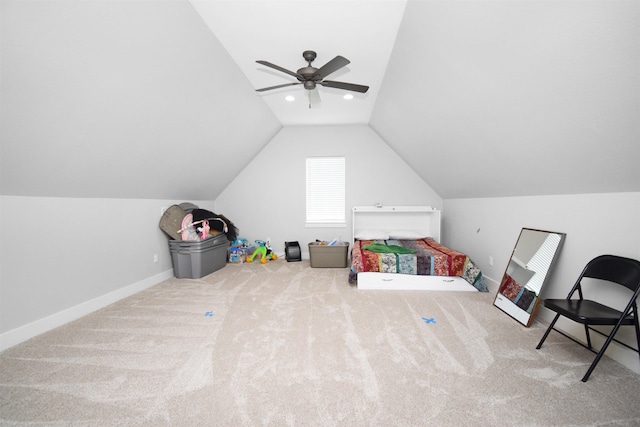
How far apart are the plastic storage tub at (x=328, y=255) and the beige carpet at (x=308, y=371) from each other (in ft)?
5.13

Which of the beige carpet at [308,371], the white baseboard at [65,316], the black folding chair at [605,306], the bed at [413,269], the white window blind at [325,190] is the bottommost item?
the beige carpet at [308,371]

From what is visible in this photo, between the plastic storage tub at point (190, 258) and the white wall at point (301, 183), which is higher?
the white wall at point (301, 183)

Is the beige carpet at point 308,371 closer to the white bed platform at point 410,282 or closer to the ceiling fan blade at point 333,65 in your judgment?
the white bed platform at point 410,282

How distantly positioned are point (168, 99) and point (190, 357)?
227 cm

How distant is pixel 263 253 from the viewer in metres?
4.62

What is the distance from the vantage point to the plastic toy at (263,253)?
4.59 meters

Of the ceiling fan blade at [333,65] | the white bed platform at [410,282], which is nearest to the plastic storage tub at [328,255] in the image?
the white bed platform at [410,282]

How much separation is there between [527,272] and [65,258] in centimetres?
438

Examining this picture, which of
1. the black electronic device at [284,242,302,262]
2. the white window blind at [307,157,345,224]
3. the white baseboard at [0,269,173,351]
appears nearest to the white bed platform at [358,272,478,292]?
the black electronic device at [284,242,302,262]

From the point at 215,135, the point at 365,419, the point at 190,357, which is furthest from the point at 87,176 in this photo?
the point at 365,419

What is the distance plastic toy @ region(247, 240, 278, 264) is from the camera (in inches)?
181

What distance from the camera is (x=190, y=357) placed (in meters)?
1.82

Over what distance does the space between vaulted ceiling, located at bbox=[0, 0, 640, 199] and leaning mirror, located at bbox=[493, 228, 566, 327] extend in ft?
1.53

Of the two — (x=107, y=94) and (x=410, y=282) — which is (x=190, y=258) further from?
(x=410, y=282)
